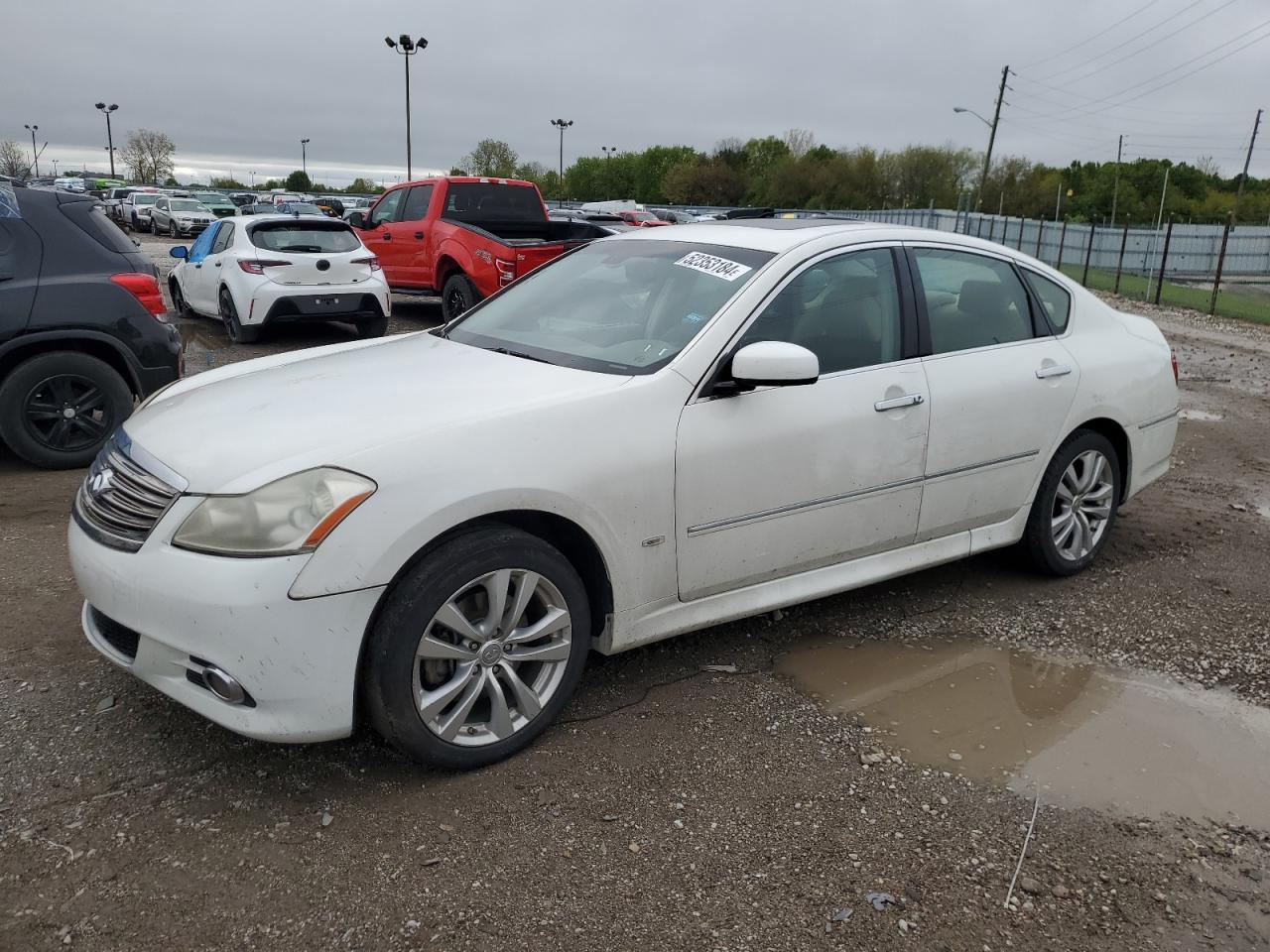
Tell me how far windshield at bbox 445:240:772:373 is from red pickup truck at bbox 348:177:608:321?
6.88 meters

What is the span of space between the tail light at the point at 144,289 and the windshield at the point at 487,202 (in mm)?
6348

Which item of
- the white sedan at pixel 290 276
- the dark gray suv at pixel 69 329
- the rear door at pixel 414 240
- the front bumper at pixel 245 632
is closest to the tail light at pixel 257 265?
the white sedan at pixel 290 276

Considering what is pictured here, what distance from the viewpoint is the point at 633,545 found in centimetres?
326

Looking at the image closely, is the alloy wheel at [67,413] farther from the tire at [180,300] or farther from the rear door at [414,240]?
the tire at [180,300]

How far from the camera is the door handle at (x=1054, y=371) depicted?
445 cm

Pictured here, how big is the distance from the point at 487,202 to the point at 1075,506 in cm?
961

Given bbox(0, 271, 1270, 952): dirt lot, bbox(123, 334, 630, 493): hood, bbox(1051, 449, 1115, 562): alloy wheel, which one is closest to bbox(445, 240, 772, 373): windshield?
bbox(123, 334, 630, 493): hood

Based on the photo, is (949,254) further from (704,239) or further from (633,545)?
(633,545)

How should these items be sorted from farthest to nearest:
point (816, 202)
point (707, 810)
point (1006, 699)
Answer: point (816, 202), point (1006, 699), point (707, 810)

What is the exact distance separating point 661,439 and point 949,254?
1.90m

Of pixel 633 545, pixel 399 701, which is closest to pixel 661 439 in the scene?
pixel 633 545

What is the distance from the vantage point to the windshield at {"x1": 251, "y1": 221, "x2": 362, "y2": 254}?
36.1 ft

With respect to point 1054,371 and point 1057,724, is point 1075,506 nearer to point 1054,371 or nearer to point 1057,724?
point 1054,371

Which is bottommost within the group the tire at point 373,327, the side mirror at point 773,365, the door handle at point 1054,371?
the tire at point 373,327
